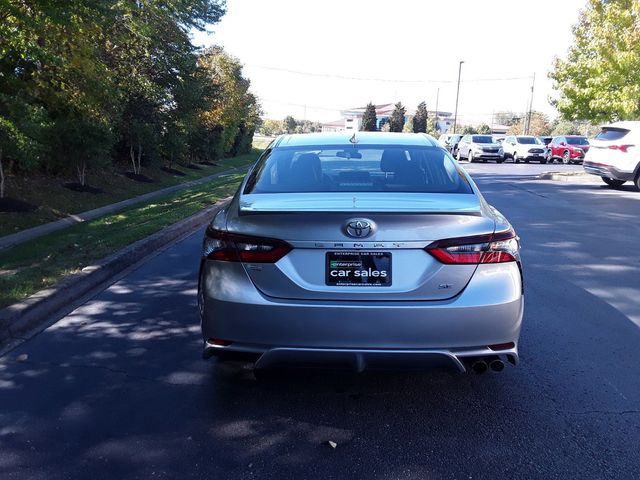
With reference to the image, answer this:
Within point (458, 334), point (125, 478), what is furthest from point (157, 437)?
point (458, 334)

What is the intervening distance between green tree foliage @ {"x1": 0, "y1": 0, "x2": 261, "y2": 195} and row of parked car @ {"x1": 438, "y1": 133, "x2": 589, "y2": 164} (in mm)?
16248

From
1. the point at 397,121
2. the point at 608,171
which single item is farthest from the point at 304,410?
the point at 397,121

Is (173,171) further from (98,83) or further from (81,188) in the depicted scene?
(98,83)

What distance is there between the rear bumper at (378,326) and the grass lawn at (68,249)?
3110 millimetres

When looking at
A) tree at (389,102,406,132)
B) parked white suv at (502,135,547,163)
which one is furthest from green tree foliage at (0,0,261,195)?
tree at (389,102,406,132)

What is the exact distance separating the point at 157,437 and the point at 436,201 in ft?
7.09

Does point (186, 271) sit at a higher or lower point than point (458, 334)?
lower

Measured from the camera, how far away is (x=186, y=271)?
738 centimetres

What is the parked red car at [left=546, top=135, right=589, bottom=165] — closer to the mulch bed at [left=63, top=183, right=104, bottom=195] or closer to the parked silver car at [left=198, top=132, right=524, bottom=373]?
the mulch bed at [left=63, top=183, right=104, bottom=195]

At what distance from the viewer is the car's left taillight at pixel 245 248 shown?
340cm

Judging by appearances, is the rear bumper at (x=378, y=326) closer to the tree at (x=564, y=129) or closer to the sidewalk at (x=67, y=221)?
the sidewalk at (x=67, y=221)

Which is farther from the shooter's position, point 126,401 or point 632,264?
point 632,264

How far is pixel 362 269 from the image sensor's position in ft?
11.0

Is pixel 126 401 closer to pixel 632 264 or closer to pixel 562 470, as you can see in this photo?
pixel 562 470
